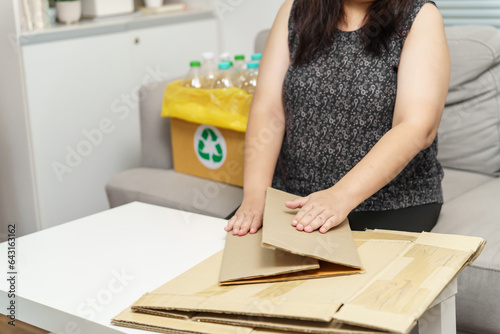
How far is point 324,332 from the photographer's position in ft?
2.68

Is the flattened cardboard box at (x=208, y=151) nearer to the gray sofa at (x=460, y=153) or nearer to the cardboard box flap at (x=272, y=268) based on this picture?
the gray sofa at (x=460, y=153)

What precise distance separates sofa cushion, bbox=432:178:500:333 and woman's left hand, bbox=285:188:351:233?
402mm

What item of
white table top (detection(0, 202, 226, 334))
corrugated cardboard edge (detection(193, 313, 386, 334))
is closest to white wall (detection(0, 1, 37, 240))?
white table top (detection(0, 202, 226, 334))

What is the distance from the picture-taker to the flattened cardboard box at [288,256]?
3.12 feet

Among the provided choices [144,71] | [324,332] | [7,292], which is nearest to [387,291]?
[324,332]

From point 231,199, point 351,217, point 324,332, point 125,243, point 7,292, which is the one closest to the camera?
point 324,332

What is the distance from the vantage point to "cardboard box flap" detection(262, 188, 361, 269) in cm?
94

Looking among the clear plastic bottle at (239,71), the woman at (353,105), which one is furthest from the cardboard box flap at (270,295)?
the clear plastic bottle at (239,71)

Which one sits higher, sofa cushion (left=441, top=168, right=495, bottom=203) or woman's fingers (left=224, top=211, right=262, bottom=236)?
woman's fingers (left=224, top=211, right=262, bottom=236)

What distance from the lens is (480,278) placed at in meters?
1.34

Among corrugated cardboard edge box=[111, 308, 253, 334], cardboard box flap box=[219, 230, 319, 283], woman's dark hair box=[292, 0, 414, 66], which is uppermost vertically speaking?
woman's dark hair box=[292, 0, 414, 66]

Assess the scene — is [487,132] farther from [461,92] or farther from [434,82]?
[434,82]

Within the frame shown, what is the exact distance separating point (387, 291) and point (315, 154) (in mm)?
577

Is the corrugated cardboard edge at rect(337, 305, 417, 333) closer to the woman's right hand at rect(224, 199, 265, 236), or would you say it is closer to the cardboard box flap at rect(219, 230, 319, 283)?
the cardboard box flap at rect(219, 230, 319, 283)
